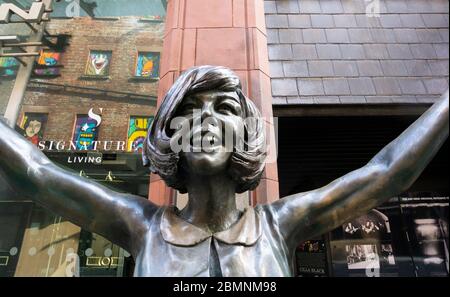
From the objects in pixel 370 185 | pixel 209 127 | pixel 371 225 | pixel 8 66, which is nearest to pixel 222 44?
pixel 209 127

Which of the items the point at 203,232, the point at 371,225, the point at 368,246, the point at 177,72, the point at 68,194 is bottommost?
the point at 203,232

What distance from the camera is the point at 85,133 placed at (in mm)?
4062

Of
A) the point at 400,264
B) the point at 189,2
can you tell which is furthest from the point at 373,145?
the point at 189,2

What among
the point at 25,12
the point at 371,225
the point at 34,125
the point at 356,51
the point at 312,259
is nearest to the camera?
the point at 356,51

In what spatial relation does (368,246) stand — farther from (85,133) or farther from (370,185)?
(85,133)

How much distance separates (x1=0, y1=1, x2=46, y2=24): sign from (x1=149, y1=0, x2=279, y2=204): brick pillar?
7.69 ft

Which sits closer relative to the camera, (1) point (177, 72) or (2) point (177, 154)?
(2) point (177, 154)

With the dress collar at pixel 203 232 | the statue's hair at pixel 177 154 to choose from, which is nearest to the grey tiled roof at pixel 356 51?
the statue's hair at pixel 177 154

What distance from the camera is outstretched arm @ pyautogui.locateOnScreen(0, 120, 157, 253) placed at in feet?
4.71

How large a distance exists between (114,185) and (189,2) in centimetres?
228

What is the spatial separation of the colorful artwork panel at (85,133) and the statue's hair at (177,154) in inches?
113

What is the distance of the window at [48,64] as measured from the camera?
4320 millimetres

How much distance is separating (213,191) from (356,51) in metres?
3.30
